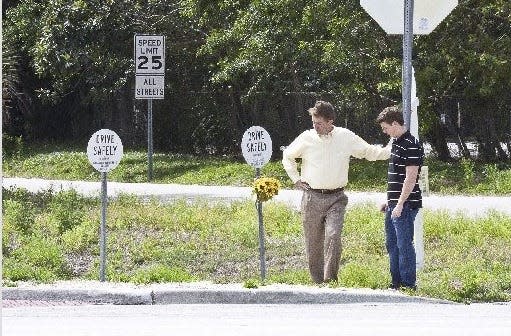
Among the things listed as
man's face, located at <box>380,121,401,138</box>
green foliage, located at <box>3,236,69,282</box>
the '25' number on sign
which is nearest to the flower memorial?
man's face, located at <box>380,121,401,138</box>

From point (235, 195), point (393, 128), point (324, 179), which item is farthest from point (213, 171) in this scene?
point (393, 128)

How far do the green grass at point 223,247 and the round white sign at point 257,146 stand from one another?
1.14m

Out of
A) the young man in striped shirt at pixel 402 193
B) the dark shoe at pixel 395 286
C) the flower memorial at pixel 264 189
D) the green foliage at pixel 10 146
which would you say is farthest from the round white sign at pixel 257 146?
the green foliage at pixel 10 146

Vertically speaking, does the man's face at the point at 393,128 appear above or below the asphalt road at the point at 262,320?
above

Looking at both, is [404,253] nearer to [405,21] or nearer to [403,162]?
[403,162]

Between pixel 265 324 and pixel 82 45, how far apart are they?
858 inches

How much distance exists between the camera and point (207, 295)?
11.0m

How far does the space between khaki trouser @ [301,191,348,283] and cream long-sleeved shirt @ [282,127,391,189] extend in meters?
0.13

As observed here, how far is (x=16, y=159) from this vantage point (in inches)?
1201

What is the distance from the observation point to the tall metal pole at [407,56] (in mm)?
11859

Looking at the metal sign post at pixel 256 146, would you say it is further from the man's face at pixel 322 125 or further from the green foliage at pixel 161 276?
the green foliage at pixel 161 276

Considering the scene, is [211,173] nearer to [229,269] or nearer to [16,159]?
[16,159]

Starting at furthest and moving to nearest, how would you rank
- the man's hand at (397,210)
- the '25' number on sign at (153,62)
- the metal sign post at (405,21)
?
the '25' number on sign at (153,62)
the metal sign post at (405,21)
the man's hand at (397,210)

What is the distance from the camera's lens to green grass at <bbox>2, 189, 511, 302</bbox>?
11812 millimetres
